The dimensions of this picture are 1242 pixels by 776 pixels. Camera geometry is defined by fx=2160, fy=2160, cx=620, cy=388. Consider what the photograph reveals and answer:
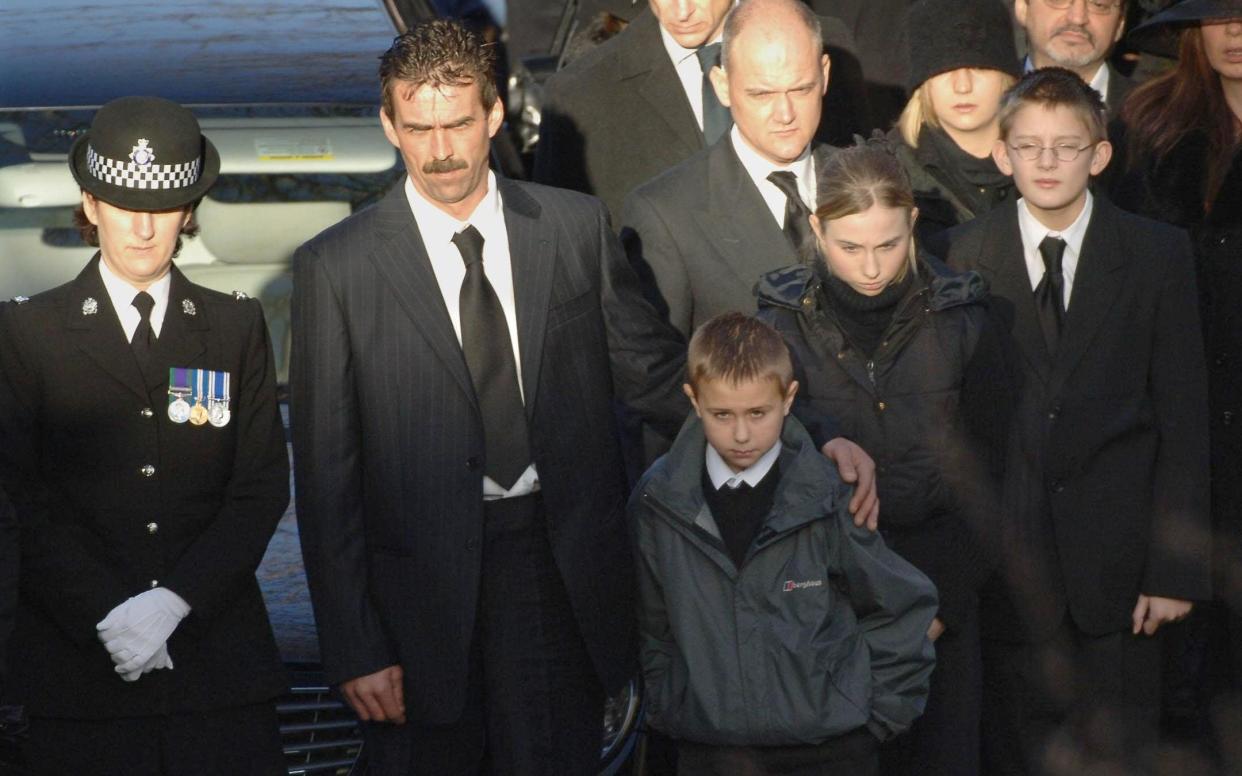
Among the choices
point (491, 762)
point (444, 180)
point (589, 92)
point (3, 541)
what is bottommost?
point (491, 762)

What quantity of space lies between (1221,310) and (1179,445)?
52cm

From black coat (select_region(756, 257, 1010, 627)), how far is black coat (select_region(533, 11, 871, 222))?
3.84 ft

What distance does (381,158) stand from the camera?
6.21 meters

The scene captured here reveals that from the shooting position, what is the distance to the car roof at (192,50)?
6.20 metres

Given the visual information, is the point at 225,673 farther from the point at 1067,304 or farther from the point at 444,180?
the point at 1067,304

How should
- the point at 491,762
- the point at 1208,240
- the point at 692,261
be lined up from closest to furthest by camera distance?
1. the point at 491,762
2. the point at 692,261
3. the point at 1208,240

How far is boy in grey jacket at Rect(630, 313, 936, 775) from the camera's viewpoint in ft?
14.8

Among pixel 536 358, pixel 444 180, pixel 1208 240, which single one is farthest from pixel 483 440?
pixel 1208 240

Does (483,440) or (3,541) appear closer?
(3,541)

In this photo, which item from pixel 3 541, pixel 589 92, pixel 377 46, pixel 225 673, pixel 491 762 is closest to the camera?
pixel 3 541

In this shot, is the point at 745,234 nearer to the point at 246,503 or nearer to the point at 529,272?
the point at 529,272

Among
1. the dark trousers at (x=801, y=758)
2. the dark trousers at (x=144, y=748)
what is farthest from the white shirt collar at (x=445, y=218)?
the dark trousers at (x=801, y=758)

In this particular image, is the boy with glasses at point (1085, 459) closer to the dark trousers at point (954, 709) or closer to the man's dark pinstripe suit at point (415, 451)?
the dark trousers at point (954, 709)

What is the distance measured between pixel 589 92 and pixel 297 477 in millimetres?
1967
